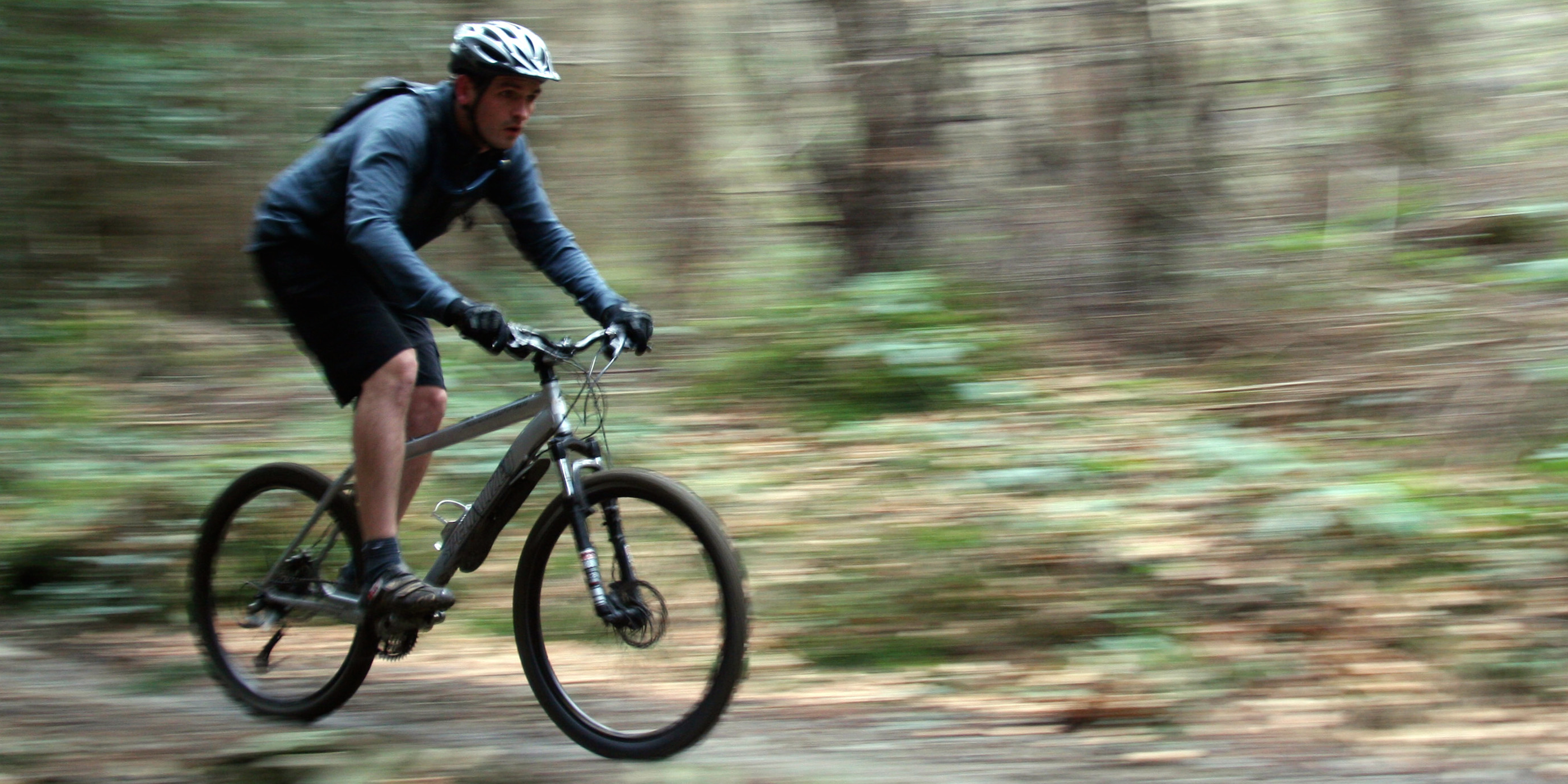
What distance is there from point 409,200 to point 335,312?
1.35 feet

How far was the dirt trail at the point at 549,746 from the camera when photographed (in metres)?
3.60

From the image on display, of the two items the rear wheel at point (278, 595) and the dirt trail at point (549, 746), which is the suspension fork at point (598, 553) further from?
the rear wheel at point (278, 595)

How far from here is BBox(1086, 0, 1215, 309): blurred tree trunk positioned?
6469 mm

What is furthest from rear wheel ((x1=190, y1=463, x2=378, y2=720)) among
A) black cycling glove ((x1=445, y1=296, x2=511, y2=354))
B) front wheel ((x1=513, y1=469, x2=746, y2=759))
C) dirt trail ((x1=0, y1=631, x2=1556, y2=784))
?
black cycling glove ((x1=445, y1=296, x2=511, y2=354))

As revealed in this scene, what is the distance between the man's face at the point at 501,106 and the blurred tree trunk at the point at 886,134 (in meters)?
3.13

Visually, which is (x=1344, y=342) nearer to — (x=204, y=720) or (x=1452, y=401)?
(x=1452, y=401)

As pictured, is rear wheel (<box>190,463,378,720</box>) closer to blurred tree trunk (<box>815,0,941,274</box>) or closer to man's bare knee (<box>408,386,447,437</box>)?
man's bare knee (<box>408,386,447,437</box>)

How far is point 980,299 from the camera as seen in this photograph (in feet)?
21.1

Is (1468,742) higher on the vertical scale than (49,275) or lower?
lower

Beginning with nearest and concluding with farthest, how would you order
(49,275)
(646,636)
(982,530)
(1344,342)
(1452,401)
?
(646,636)
(982,530)
(1452,401)
(1344,342)
(49,275)

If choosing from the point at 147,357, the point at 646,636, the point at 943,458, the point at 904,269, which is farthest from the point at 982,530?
the point at 147,357

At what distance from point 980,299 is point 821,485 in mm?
1505

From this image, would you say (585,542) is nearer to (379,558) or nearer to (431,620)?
(431,620)

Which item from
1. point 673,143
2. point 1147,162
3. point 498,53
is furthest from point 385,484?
point 1147,162
